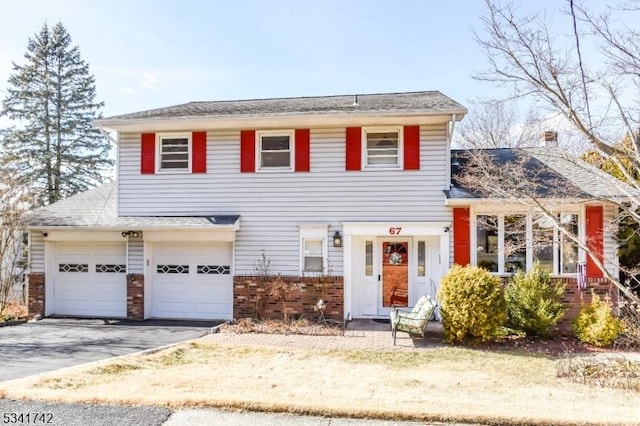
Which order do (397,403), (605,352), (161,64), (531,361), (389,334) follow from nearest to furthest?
(397,403) → (531,361) → (605,352) → (389,334) → (161,64)

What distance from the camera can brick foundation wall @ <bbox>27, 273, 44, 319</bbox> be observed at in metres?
12.0

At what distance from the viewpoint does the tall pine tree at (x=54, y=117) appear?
25.5m

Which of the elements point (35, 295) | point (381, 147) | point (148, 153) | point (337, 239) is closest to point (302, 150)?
point (381, 147)

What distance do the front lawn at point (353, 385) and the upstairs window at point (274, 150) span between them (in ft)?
16.8

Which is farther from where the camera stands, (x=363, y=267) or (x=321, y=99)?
(x=321, y=99)

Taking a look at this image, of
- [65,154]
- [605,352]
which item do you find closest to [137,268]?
[605,352]

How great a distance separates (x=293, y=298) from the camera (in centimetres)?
1135

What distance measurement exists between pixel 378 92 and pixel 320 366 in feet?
33.0

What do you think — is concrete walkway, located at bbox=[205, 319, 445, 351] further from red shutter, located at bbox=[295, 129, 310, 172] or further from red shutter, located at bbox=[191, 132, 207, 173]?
red shutter, located at bbox=[191, 132, 207, 173]

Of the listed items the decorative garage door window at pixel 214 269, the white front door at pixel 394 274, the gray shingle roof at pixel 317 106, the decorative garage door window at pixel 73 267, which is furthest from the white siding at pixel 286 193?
the decorative garage door window at pixel 73 267

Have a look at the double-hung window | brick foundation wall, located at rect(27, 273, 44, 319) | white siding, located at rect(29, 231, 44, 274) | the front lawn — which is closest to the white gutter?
the double-hung window

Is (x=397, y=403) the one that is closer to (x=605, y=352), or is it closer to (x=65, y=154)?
(x=605, y=352)

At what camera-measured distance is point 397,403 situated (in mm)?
5242

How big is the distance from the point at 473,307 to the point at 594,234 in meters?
4.00
